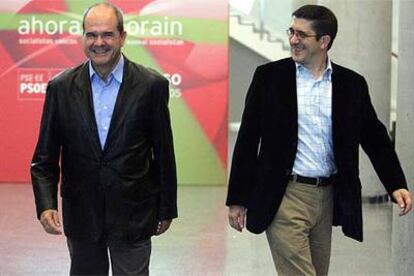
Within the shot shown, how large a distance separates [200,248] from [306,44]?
135 inches

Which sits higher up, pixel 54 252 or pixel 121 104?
pixel 121 104

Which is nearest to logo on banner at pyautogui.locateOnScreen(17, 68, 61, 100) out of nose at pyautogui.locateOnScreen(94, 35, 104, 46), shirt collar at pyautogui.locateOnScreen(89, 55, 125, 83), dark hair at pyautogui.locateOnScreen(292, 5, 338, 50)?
dark hair at pyautogui.locateOnScreen(292, 5, 338, 50)

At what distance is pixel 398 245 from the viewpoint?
5340 millimetres

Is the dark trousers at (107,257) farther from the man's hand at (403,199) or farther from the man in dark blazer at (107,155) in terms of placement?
the man's hand at (403,199)

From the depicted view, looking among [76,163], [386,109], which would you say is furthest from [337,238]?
[76,163]

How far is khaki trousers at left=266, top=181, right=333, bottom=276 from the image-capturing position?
400cm

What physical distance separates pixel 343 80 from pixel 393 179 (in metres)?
0.57

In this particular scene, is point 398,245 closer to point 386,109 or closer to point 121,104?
point 121,104

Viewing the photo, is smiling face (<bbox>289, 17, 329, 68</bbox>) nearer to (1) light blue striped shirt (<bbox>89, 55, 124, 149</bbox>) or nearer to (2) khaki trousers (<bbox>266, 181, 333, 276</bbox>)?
(2) khaki trousers (<bbox>266, 181, 333, 276</bbox>)

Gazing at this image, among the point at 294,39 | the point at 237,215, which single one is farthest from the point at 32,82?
the point at 294,39

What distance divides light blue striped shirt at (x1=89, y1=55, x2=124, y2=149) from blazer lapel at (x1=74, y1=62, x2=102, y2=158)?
0.02 metres

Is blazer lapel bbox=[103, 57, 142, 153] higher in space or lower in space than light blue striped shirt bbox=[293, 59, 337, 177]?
higher

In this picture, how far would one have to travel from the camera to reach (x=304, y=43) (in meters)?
4.04

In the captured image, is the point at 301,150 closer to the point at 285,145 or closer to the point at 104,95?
the point at 285,145
